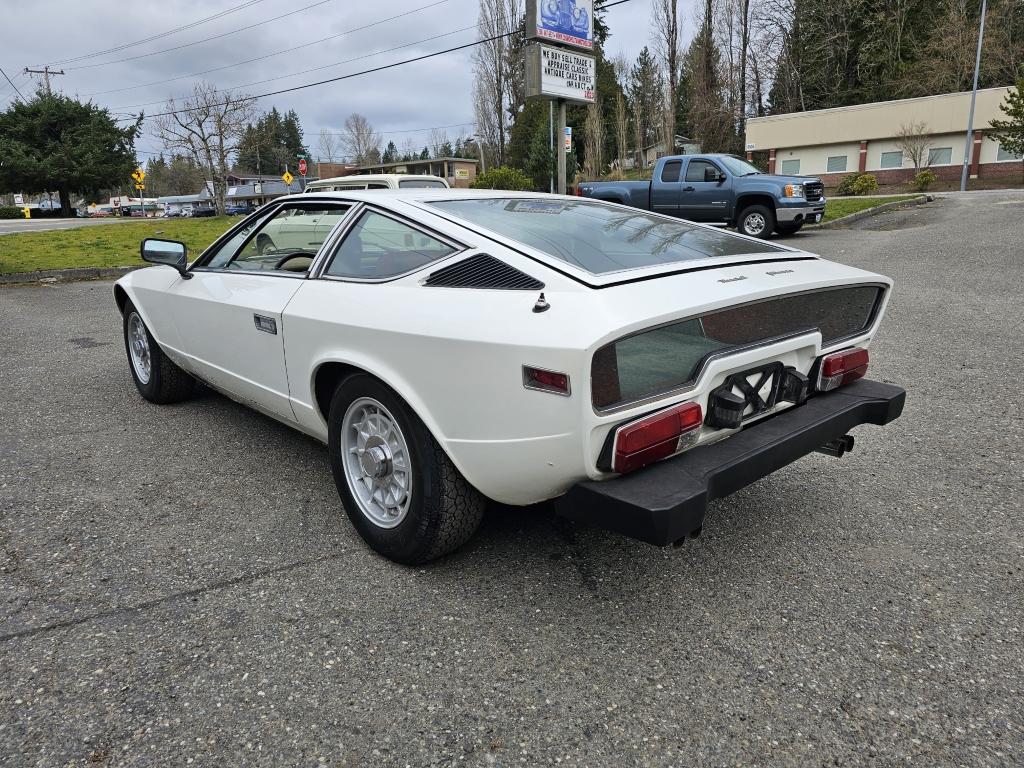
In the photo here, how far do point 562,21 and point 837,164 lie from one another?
95.4ft

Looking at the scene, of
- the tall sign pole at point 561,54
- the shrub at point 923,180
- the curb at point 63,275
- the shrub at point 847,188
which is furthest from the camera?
the shrub at point 847,188

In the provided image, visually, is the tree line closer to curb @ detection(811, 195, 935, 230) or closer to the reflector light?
curb @ detection(811, 195, 935, 230)

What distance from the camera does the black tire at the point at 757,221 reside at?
14711mm

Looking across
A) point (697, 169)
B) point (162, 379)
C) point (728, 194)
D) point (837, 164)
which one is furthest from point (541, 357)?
point (837, 164)

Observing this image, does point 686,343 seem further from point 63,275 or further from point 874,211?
point 874,211

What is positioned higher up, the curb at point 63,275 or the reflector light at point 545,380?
the reflector light at point 545,380

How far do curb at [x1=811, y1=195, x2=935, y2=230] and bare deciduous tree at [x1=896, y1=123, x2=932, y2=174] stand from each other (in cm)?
1551

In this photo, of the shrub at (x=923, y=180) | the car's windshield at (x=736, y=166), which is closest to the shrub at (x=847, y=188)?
the shrub at (x=923, y=180)

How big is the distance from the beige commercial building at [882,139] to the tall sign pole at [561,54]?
26.8 metres

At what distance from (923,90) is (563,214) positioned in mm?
47974

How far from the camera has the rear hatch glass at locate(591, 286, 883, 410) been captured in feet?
6.73

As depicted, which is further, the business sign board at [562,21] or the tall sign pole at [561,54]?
the tall sign pole at [561,54]

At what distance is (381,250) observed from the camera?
9.29ft

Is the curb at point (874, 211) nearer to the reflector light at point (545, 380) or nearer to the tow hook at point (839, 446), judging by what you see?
the tow hook at point (839, 446)
